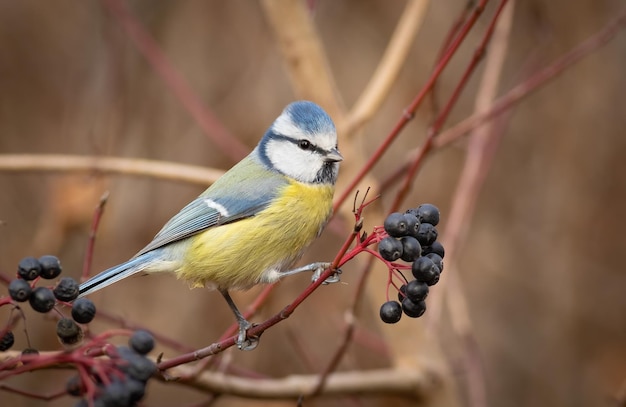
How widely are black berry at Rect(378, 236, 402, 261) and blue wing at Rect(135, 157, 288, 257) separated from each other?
1.03 meters

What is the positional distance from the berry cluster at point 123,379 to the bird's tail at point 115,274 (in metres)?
0.70

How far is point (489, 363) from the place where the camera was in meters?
4.89

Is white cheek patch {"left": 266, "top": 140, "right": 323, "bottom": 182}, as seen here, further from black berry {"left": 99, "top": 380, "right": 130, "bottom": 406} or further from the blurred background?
the blurred background

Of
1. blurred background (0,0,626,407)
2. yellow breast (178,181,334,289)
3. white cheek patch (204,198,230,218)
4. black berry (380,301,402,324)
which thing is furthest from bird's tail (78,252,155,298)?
blurred background (0,0,626,407)

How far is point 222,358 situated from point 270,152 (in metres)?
0.79

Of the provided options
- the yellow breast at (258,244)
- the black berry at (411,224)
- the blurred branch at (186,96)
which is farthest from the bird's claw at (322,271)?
the blurred branch at (186,96)

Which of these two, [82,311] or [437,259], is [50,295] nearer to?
[82,311]

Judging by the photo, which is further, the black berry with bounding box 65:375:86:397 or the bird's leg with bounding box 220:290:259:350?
the bird's leg with bounding box 220:290:259:350

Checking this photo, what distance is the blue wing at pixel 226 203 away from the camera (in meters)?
2.47

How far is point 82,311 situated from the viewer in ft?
5.01

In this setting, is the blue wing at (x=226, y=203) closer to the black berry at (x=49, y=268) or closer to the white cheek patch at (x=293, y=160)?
the white cheek patch at (x=293, y=160)

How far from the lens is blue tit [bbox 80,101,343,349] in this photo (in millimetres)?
2365

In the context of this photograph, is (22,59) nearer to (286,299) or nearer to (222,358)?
(286,299)

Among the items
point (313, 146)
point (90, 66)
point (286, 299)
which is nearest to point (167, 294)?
point (286, 299)
